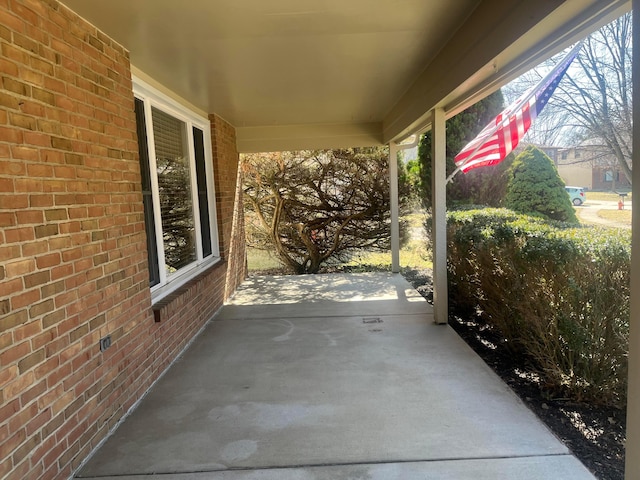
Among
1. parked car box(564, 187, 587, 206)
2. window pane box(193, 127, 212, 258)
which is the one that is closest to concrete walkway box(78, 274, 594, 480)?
window pane box(193, 127, 212, 258)

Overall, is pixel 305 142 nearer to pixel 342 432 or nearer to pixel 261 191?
pixel 261 191

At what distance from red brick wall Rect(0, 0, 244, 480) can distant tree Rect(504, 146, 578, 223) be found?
8122 mm

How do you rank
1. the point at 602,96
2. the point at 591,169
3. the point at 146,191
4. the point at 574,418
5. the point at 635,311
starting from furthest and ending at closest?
the point at 591,169, the point at 602,96, the point at 146,191, the point at 574,418, the point at 635,311

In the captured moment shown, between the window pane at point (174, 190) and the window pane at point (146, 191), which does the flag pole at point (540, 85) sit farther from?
the window pane at point (146, 191)

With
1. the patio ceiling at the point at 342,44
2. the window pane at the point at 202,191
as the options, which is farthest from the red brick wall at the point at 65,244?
the window pane at the point at 202,191

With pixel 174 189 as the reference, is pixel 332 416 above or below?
below

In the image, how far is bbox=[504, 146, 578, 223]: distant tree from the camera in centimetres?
921

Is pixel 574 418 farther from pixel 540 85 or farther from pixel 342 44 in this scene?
pixel 540 85

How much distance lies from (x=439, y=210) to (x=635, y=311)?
308 cm

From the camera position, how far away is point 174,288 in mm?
4449

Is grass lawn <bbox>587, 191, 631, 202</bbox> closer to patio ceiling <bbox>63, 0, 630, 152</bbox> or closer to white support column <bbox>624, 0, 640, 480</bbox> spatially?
patio ceiling <bbox>63, 0, 630, 152</bbox>

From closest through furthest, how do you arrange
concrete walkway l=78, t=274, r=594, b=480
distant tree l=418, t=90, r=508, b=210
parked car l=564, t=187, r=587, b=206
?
concrete walkway l=78, t=274, r=594, b=480 < distant tree l=418, t=90, r=508, b=210 < parked car l=564, t=187, r=587, b=206

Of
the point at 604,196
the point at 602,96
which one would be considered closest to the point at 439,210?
the point at 602,96

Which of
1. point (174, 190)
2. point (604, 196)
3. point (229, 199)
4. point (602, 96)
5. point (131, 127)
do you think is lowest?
point (604, 196)
